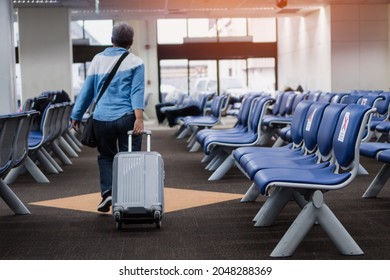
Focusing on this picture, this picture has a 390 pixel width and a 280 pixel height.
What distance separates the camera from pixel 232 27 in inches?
1051

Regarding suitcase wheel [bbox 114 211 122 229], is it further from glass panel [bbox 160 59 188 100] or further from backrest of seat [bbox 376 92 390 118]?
glass panel [bbox 160 59 188 100]

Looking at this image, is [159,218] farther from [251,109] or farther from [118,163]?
[251,109]

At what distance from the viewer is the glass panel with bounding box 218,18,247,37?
86.2 ft

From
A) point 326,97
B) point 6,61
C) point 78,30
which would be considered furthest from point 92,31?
point 326,97

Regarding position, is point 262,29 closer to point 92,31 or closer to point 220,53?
point 220,53

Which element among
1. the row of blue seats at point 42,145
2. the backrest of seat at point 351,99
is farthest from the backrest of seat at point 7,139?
the backrest of seat at point 351,99

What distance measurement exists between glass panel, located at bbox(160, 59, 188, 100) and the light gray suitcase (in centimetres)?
2055

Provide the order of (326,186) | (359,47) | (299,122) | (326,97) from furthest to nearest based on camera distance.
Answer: (359,47), (326,97), (299,122), (326,186)

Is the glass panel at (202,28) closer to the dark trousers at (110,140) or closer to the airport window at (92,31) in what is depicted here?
the airport window at (92,31)

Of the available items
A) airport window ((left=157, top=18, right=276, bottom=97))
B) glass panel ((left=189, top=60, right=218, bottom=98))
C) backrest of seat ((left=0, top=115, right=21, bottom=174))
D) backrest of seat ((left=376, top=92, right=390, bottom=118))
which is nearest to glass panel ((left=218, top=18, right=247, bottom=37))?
airport window ((left=157, top=18, right=276, bottom=97))

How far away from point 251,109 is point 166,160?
252 cm

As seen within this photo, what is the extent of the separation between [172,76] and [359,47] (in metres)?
8.60

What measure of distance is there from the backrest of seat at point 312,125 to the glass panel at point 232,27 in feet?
69.6

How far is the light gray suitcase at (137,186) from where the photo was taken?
15.8 feet
